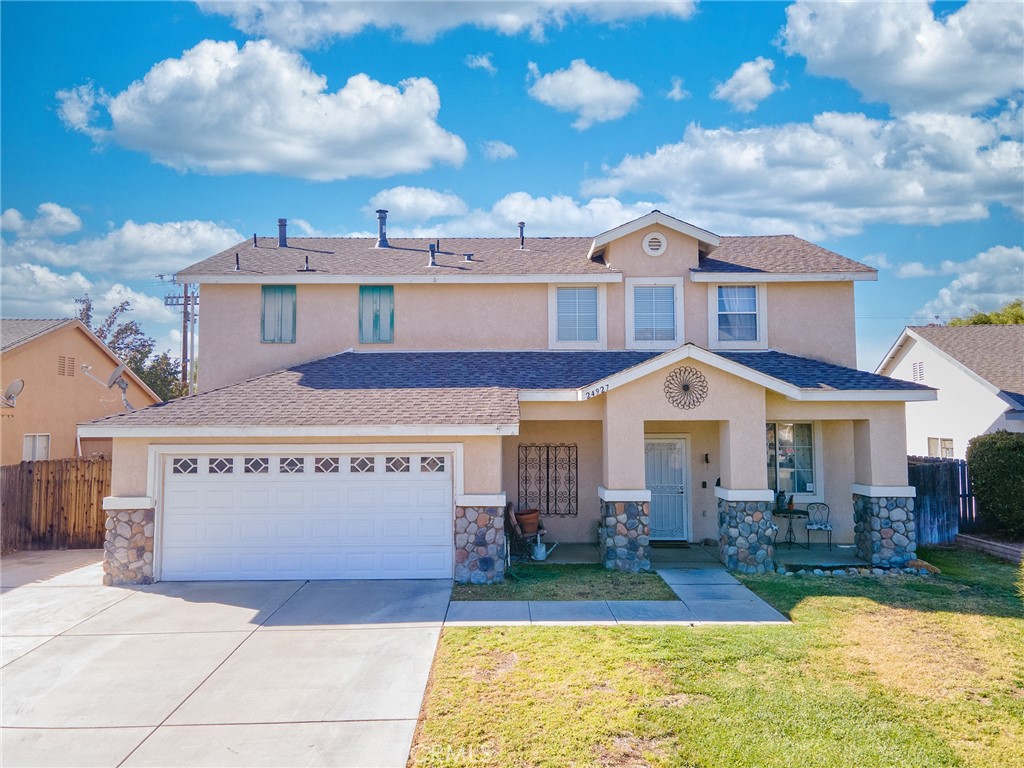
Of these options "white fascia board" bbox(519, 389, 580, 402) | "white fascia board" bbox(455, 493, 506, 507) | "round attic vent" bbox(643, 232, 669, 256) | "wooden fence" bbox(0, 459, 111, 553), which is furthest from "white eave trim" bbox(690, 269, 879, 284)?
"wooden fence" bbox(0, 459, 111, 553)

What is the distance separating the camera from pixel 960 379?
18.3 m

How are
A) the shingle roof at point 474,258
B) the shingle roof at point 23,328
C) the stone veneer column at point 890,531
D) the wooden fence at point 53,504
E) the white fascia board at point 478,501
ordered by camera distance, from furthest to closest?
the shingle roof at point 23,328 < the shingle roof at point 474,258 < the wooden fence at point 53,504 < the stone veneer column at point 890,531 < the white fascia board at point 478,501

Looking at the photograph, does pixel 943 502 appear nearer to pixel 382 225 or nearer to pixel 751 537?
pixel 751 537

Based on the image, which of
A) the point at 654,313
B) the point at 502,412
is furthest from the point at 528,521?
the point at 654,313

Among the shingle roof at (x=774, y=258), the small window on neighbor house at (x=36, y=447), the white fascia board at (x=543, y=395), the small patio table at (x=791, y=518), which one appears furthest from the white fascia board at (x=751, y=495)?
the small window on neighbor house at (x=36, y=447)

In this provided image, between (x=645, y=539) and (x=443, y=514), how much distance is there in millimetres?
3704

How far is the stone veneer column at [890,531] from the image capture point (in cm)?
1118

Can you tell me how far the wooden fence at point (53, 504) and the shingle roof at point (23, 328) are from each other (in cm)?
431

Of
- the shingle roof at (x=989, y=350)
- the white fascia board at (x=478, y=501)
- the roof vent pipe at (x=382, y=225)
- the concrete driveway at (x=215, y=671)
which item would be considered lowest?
the concrete driveway at (x=215, y=671)

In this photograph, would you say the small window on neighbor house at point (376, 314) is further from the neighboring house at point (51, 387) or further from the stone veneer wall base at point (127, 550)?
the neighboring house at point (51, 387)

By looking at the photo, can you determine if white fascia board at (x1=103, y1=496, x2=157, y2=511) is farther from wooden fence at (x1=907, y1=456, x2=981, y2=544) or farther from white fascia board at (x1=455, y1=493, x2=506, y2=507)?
wooden fence at (x1=907, y1=456, x2=981, y2=544)

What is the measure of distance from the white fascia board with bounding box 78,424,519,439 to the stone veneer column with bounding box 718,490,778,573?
4482 mm

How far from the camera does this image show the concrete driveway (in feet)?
17.2

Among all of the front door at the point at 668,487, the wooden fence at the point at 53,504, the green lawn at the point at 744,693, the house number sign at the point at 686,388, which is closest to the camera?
the green lawn at the point at 744,693
